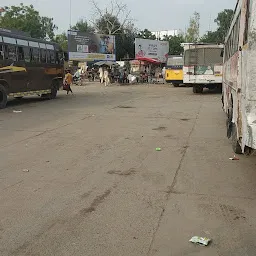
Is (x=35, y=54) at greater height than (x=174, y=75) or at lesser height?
greater

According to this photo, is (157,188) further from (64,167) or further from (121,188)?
(64,167)

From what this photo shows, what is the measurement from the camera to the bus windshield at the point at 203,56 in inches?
791

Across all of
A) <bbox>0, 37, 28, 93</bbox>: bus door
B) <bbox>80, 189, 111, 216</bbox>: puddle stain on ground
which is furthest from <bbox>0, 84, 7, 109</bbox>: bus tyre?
<bbox>80, 189, 111, 216</bbox>: puddle stain on ground

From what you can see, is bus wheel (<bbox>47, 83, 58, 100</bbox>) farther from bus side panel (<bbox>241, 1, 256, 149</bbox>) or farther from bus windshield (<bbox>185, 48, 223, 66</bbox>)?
bus side panel (<bbox>241, 1, 256, 149</bbox>)

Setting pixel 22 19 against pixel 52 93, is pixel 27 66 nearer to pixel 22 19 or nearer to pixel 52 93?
pixel 52 93

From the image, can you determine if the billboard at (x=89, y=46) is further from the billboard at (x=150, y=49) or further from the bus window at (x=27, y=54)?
the bus window at (x=27, y=54)

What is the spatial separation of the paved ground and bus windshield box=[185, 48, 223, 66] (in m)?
11.6

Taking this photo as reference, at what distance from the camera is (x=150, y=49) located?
4506 centimetres

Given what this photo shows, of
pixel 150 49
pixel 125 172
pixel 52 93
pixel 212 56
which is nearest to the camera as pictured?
pixel 125 172

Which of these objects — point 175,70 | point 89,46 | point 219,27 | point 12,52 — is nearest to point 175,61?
point 175,70

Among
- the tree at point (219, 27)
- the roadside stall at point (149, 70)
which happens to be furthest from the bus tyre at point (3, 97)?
the tree at point (219, 27)

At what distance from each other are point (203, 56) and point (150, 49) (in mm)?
25361

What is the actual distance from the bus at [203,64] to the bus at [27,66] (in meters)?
6.94

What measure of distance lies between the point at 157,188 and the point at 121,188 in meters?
0.50
